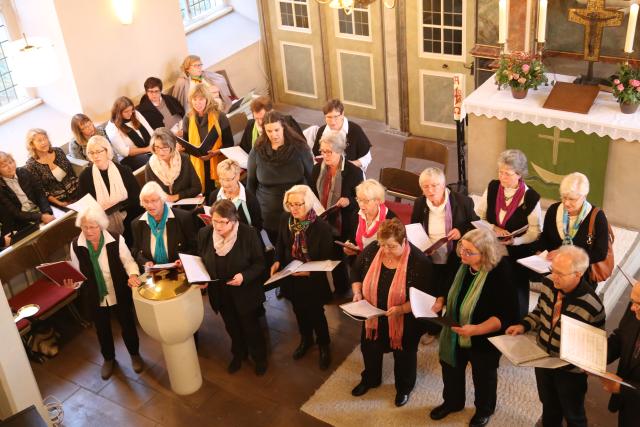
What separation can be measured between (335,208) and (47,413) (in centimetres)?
251

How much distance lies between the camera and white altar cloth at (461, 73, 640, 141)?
6.72 m

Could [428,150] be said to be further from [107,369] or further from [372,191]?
[107,369]

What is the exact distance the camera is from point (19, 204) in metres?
6.72

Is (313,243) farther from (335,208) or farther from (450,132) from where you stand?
(450,132)

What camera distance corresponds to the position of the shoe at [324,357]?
19.6ft

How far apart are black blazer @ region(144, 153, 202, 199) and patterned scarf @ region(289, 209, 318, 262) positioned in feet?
4.60

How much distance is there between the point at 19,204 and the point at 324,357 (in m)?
2.93

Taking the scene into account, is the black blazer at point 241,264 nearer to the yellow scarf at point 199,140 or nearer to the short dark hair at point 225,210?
the short dark hair at point 225,210

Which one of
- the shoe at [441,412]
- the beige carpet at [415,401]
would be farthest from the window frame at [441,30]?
the shoe at [441,412]

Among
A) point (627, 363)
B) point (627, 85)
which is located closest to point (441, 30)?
point (627, 85)

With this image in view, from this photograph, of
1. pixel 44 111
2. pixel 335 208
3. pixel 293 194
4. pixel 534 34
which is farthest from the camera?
pixel 44 111

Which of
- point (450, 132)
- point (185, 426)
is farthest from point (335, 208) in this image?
point (450, 132)

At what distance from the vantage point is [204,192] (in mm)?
7430

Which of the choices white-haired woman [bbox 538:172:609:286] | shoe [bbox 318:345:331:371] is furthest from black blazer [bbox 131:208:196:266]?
white-haired woman [bbox 538:172:609:286]
